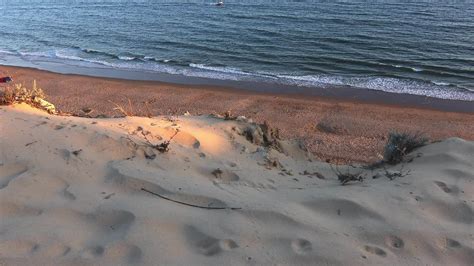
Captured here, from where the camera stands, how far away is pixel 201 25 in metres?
23.8

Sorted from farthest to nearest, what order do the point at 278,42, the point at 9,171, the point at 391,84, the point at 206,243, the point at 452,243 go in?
1. the point at 278,42
2. the point at 391,84
3. the point at 9,171
4. the point at 452,243
5. the point at 206,243

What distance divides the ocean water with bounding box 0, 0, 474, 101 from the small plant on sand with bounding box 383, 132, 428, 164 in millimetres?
8904

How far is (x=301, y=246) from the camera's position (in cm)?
292

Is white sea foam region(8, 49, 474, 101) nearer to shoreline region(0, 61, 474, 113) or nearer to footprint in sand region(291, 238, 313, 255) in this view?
shoreline region(0, 61, 474, 113)

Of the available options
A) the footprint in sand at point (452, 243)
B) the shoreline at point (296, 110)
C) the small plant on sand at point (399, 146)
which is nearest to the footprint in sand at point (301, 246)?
the footprint in sand at point (452, 243)

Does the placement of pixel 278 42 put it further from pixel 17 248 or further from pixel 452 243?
pixel 17 248

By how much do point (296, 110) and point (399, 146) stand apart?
6.20 metres

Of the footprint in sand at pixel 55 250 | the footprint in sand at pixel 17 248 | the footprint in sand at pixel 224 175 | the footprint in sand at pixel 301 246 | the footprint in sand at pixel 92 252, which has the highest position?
the footprint in sand at pixel 301 246

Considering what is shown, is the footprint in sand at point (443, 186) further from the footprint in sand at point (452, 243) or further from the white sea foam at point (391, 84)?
the white sea foam at point (391, 84)

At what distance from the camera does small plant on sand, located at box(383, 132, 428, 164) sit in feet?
16.2

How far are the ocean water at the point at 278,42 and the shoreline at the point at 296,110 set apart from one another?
2.12m

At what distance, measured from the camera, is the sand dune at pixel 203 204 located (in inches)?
113

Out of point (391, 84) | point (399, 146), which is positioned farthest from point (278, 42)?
point (399, 146)

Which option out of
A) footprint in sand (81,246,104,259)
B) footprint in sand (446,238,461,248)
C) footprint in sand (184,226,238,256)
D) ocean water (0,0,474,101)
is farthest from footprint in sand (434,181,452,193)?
ocean water (0,0,474,101)
